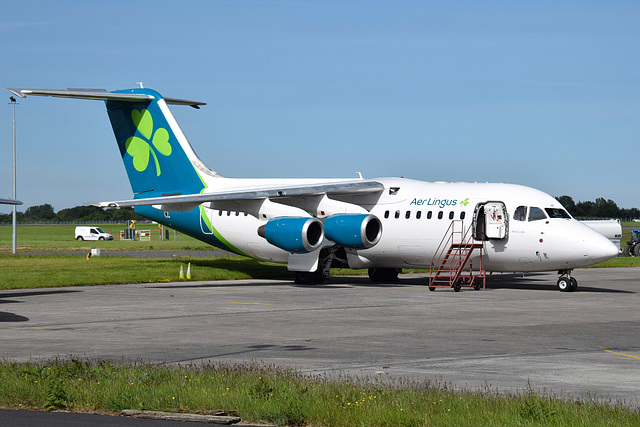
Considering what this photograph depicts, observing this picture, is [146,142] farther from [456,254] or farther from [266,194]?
[456,254]

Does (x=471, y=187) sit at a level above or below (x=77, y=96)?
below

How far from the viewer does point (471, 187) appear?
30.3 meters

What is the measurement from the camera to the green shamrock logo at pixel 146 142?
118ft

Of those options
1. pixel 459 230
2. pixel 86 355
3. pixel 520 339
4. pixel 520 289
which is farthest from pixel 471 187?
pixel 86 355

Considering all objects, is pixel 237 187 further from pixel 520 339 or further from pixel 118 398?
pixel 118 398

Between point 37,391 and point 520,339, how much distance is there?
953 centimetres

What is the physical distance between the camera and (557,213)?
2845 cm

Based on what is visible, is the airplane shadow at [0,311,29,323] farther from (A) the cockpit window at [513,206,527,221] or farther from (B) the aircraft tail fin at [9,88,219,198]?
(A) the cockpit window at [513,206,527,221]

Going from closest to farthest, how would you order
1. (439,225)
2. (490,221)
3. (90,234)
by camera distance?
1. (490,221)
2. (439,225)
3. (90,234)

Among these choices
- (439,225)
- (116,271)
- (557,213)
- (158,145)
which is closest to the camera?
(557,213)

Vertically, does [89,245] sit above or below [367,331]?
below

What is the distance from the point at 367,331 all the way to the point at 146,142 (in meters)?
21.0

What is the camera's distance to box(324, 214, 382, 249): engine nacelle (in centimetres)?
2975

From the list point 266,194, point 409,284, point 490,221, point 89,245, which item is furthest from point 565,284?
point 89,245
